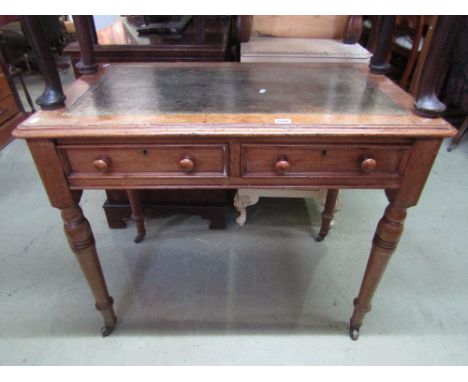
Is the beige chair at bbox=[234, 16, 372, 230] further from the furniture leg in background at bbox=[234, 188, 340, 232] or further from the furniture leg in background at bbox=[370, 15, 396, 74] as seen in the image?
the furniture leg in background at bbox=[370, 15, 396, 74]

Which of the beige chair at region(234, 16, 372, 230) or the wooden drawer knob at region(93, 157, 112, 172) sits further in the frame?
the beige chair at region(234, 16, 372, 230)

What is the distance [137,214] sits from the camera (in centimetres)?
150

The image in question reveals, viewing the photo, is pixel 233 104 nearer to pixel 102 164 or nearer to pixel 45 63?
pixel 102 164

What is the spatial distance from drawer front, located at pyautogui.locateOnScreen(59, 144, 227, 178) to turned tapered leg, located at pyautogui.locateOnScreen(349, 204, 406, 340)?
1.55 ft

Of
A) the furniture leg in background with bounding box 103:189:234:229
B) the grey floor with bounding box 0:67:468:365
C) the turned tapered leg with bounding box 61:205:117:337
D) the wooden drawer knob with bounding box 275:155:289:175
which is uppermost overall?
the wooden drawer knob with bounding box 275:155:289:175

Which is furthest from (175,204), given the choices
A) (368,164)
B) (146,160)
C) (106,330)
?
(368,164)

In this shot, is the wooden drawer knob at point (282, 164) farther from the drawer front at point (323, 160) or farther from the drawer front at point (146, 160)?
the drawer front at point (146, 160)

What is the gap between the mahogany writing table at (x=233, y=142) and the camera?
770mm

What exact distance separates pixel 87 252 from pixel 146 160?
0.36m

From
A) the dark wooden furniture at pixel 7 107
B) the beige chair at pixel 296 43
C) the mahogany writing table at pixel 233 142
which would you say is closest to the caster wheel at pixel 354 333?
the mahogany writing table at pixel 233 142

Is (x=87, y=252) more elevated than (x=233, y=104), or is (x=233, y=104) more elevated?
(x=233, y=104)

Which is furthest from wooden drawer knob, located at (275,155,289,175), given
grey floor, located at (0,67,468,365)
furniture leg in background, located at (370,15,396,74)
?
grey floor, located at (0,67,468,365)

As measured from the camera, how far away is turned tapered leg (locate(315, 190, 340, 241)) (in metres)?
1.47
